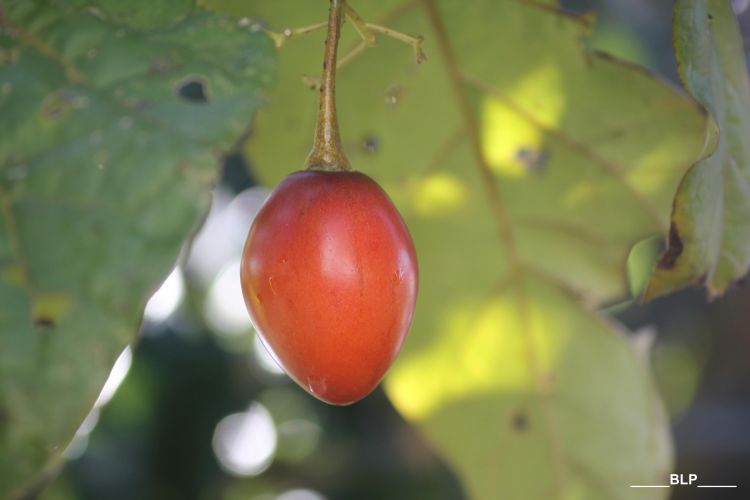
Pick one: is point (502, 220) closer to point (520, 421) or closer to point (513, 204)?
point (513, 204)

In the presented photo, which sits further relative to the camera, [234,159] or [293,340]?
[234,159]

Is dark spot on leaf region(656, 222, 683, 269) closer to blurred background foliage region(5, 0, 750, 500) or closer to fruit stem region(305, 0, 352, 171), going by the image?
fruit stem region(305, 0, 352, 171)

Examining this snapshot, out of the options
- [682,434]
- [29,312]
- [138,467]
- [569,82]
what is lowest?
[682,434]

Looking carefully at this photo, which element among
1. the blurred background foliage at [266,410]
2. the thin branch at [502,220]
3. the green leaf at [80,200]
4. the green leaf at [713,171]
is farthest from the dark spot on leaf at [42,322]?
the blurred background foliage at [266,410]

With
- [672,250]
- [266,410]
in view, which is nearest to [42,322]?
[672,250]

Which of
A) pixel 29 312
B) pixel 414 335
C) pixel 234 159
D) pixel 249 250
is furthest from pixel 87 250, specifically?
pixel 234 159

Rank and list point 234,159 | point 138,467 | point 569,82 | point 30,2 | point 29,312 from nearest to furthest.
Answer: point 29,312
point 30,2
point 569,82
point 234,159
point 138,467

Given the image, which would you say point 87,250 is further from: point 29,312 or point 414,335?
point 414,335

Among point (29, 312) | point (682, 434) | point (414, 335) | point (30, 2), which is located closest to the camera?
point (29, 312)
